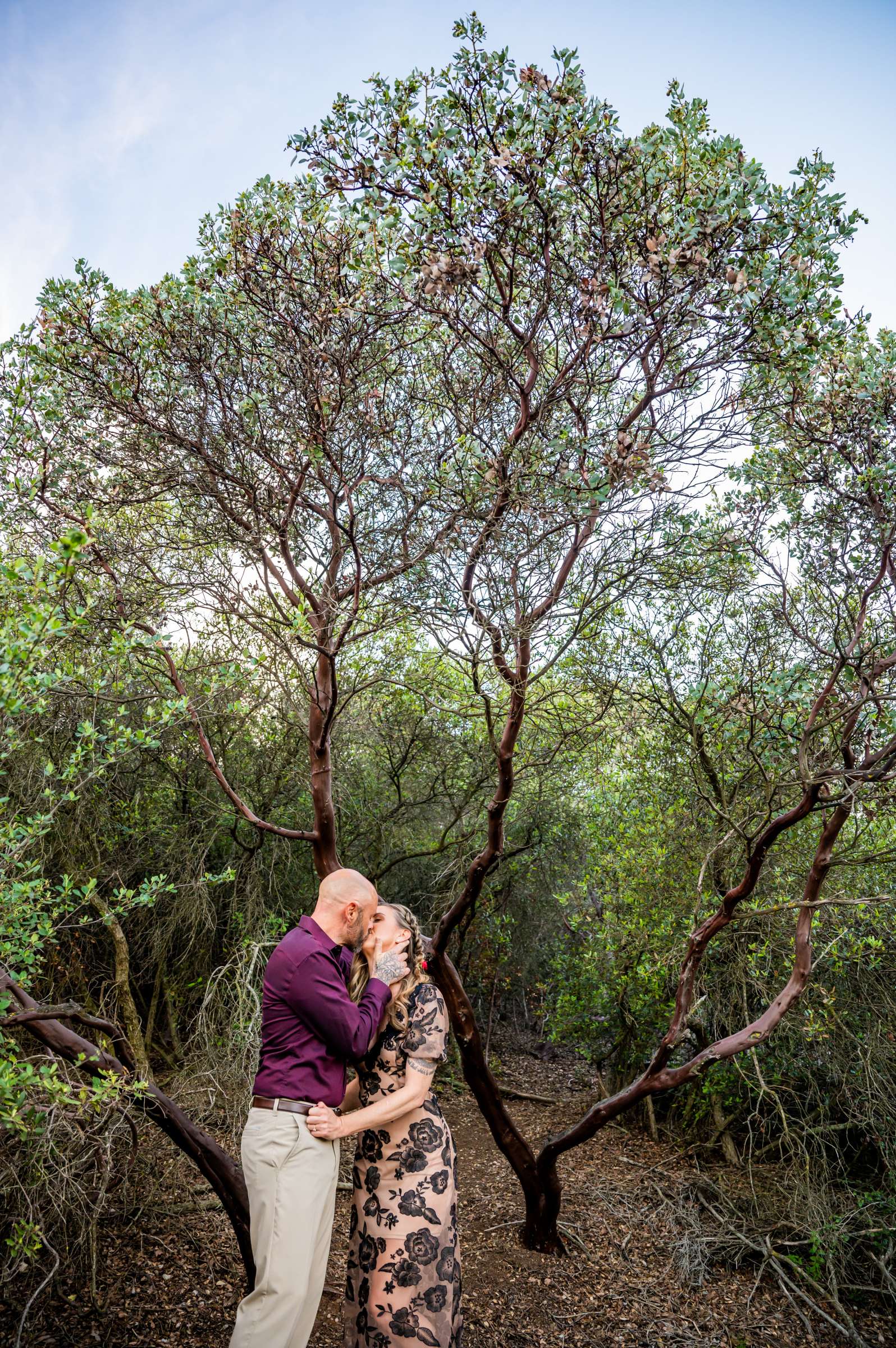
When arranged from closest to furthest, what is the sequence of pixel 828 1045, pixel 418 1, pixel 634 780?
pixel 418 1
pixel 828 1045
pixel 634 780

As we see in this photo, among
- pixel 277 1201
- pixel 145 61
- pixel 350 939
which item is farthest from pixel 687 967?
pixel 145 61

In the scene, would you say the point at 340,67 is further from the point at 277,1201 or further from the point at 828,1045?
the point at 828,1045

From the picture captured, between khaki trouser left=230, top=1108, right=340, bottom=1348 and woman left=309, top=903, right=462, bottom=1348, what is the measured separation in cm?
20

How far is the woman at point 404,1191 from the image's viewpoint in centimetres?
255

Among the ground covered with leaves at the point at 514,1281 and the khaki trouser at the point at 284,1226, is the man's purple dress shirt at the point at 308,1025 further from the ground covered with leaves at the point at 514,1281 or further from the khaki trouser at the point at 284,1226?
the ground covered with leaves at the point at 514,1281

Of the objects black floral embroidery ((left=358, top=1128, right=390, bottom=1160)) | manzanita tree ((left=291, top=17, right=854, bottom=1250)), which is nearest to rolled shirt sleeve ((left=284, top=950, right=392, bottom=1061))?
black floral embroidery ((left=358, top=1128, right=390, bottom=1160))

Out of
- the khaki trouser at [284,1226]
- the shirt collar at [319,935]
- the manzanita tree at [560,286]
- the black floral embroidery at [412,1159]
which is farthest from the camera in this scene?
the manzanita tree at [560,286]

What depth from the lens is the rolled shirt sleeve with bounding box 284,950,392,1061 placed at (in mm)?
2363

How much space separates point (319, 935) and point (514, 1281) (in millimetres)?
3148

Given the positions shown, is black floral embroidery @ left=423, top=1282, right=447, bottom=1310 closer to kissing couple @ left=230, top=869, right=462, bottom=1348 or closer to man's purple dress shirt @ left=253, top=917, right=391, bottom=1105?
kissing couple @ left=230, top=869, right=462, bottom=1348

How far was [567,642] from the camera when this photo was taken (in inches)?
135

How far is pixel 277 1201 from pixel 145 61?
6.09 metres

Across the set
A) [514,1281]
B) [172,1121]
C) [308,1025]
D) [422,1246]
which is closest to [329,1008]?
[308,1025]

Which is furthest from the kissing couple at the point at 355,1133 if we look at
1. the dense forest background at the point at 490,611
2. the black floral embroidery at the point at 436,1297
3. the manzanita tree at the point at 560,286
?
the manzanita tree at the point at 560,286
